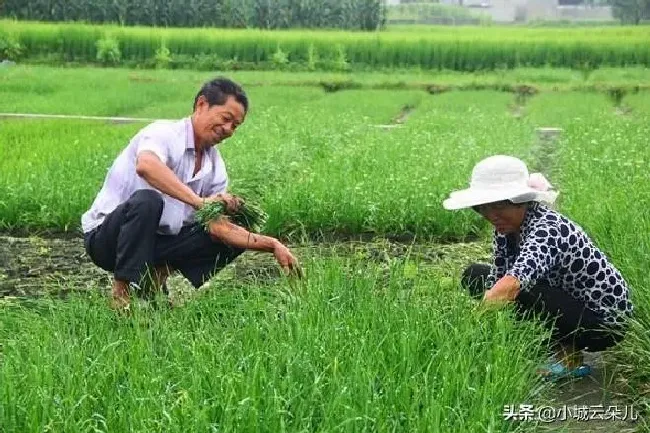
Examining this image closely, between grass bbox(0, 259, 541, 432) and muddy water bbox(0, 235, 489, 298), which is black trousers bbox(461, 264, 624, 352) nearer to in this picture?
grass bbox(0, 259, 541, 432)

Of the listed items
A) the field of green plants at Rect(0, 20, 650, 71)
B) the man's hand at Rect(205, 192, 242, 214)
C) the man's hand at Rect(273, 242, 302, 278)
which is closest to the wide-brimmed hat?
the man's hand at Rect(273, 242, 302, 278)

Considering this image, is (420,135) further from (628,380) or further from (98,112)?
(628,380)

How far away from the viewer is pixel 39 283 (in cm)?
541

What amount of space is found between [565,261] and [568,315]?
0.22 m

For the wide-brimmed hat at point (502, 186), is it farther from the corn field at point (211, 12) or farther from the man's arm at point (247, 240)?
the corn field at point (211, 12)

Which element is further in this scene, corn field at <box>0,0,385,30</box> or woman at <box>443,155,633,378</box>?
corn field at <box>0,0,385,30</box>

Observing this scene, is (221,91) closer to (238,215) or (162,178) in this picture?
(162,178)

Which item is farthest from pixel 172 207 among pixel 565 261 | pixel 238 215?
pixel 565 261

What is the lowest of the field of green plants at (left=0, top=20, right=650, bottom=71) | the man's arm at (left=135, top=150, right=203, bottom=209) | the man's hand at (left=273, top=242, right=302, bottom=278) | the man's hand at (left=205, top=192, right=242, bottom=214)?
the field of green plants at (left=0, top=20, right=650, bottom=71)

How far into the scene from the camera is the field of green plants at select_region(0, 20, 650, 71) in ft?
95.0

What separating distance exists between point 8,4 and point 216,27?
680 centimetres

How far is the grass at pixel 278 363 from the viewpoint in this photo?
9.21 ft

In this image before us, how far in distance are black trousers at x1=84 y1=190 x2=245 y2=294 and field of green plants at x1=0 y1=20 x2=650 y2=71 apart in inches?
963

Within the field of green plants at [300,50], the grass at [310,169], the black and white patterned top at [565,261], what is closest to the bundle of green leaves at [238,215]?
the grass at [310,169]
